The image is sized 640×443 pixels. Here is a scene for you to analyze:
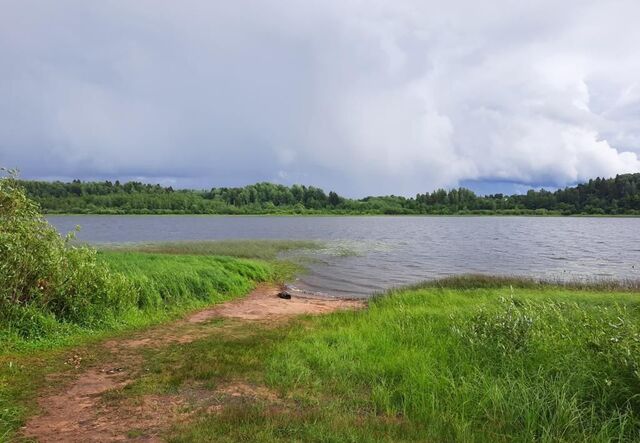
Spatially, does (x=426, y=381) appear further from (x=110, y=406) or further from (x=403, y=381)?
(x=110, y=406)

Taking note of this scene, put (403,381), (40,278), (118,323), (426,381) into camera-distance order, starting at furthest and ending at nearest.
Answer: (118,323)
(40,278)
(403,381)
(426,381)

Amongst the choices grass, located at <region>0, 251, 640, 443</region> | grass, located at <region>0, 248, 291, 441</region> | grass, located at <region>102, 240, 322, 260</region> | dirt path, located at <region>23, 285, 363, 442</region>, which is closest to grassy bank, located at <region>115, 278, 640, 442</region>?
grass, located at <region>0, 251, 640, 443</region>

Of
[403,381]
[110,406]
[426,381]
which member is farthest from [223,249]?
[426,381]

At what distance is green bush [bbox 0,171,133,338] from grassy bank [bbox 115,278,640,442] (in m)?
3.97

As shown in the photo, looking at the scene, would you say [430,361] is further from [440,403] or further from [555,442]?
[555,442]

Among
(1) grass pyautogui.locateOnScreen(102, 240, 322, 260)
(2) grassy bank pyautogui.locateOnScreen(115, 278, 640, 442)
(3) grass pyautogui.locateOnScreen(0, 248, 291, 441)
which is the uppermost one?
(2) grassy bank pyautogui.locateOnScreen(115, 278, 640, 442)

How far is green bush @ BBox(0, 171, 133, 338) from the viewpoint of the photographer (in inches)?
444

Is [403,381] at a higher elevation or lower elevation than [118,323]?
higher

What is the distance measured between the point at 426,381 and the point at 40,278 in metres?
11.3

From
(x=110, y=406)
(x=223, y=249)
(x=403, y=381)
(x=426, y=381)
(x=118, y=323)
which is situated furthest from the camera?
(x=223, y=249)

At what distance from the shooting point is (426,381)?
25.6ft

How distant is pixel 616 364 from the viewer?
696cm

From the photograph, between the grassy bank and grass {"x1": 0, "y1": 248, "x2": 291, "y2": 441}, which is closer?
the grassy bank

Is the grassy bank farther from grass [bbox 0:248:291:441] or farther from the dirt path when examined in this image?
grass [bbox 0:248:291:441]
